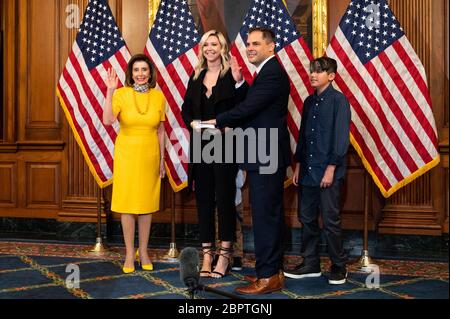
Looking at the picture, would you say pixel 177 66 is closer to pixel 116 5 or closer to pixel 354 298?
pixel 116 5

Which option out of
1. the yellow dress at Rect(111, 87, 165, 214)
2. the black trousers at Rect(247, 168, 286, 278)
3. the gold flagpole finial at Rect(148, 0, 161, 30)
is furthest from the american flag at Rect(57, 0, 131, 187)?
the black trousers at Rect(247, 168, 286, 278)

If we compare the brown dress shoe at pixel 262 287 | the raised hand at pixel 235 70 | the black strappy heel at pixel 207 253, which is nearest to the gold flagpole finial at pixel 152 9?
the raised hand at pixel 235 70

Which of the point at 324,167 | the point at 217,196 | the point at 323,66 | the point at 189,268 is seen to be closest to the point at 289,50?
the point at 323,66

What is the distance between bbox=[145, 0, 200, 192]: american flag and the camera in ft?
17.7

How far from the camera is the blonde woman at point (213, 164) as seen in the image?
14.1 ft

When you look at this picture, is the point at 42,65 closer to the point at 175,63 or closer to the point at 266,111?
the point at 175,63

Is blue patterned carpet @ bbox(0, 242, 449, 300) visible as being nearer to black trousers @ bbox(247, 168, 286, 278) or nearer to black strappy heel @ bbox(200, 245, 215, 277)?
black strappy heel @ bbox(200, 245, 215, 277)

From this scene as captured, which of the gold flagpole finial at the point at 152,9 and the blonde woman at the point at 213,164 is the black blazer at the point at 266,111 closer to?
the blonde woman at the point at 213,164

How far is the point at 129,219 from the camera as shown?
4.57 m

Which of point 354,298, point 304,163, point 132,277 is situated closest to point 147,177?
point 132,277

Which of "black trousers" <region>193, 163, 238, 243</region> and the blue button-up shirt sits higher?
the blue button-up shirt

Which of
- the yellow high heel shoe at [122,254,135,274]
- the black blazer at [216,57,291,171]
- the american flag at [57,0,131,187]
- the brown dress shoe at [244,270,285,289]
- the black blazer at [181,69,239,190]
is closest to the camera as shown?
the black blazer at [216,57,291,171]

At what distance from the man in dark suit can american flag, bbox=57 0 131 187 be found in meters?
2.23

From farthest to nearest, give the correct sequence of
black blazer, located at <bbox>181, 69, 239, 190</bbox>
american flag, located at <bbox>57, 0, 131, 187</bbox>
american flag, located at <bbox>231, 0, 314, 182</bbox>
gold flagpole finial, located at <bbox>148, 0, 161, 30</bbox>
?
gold flagpole finial, located at <bbox>148, 0, 161, 30</bbox>
american flag, located at <bbox>57, 0, 131, 187</bbox>
american flag, located at <bbox>231, 0, 314, 182</bbox>
black blazer, located at <bbox>181, 69, 239, 190</bbox>
